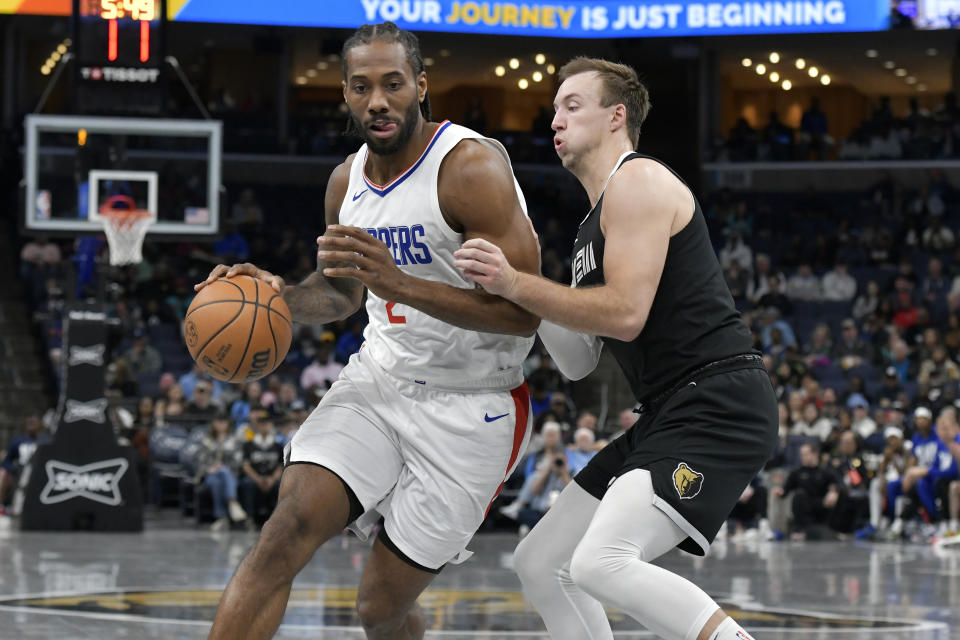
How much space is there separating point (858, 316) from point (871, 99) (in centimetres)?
947

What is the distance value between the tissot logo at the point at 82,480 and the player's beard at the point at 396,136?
9.51 meters

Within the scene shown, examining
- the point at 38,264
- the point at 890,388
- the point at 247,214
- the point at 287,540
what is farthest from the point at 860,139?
the point at 287,540

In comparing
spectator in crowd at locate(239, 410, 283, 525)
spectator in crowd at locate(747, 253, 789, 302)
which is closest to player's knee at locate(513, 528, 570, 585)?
spectator in crowd at locate(239, 410, 283, 525)

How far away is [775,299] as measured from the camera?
835 inches

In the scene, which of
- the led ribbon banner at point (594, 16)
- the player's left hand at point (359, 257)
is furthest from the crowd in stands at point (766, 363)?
the player's left hand at point (359, 257)

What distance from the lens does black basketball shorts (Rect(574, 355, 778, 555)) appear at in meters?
4.29

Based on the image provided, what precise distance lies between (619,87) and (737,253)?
733 inches

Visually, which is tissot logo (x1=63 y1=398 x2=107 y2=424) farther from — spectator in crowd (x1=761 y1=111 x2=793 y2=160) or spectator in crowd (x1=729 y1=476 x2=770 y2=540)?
spectator in crowd (x1=761 y1=111 x2=793 y2=160)

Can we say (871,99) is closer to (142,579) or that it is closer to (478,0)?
(478,0)

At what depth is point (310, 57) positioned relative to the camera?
92.2 ft

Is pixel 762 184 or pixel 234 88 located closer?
pixel 762 184

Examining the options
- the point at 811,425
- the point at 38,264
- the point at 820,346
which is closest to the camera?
the point at 811,425

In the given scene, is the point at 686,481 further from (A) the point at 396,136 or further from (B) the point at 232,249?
(B) the point at 232,249

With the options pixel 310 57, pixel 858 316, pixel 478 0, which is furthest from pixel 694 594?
pixel 310 57
